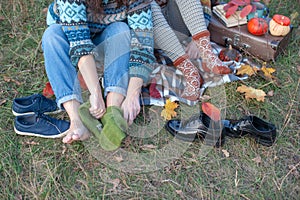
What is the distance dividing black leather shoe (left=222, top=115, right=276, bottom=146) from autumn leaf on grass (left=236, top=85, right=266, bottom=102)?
0.27 m

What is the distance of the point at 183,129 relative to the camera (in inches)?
90.0

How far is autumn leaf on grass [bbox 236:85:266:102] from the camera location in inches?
99.8

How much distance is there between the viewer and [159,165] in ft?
7.14

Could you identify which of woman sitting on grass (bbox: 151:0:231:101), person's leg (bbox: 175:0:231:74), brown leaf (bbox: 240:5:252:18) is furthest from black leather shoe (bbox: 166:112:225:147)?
brown leaf (bbox: 240:5:252:18)

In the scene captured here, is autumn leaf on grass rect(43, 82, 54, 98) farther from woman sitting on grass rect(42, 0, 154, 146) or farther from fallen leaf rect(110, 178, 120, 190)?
fallen leaf rect(110, 178, 120, 190)

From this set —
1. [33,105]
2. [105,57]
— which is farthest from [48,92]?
[105,57]

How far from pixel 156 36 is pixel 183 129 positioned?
0.70 metres

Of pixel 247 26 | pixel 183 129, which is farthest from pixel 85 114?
pixel 247 26

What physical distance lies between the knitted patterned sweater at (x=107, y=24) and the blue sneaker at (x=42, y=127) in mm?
373

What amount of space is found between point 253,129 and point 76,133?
1.00 m

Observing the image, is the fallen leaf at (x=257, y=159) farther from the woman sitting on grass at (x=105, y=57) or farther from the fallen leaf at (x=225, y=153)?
the woman sitting on grass at (x=105, y=57)

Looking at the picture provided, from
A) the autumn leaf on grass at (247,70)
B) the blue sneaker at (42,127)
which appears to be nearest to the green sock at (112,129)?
the blue sneaker at (42,127)

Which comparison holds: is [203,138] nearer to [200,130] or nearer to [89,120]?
[200,130]

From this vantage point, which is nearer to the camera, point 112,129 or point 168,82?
point 112,129
